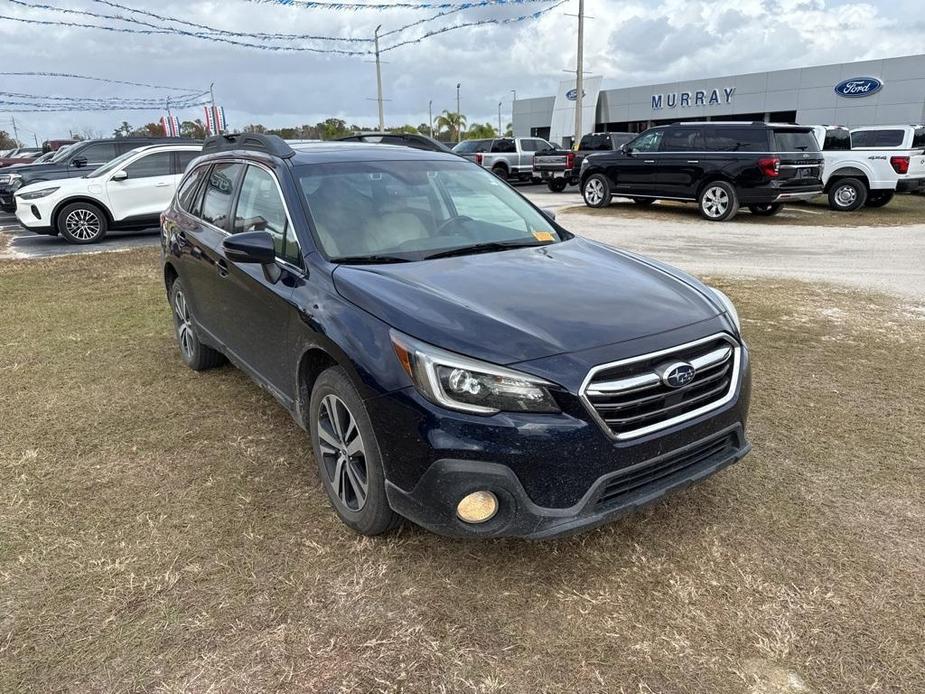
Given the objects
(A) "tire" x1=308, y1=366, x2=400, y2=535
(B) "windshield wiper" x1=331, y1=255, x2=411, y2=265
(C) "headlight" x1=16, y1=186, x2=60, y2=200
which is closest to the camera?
(A) "tire" x1=308, y1=366, x2=400, y2=535

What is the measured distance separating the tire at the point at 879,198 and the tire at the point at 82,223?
17.0 metres

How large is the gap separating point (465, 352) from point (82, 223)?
12.1 m

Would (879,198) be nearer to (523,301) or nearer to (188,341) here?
(188,341)

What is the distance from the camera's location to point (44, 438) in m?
4.05

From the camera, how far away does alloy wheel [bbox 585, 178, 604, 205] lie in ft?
55.0

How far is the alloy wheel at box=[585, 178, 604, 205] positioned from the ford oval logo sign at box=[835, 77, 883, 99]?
26748mm

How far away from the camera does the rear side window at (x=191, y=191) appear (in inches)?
185

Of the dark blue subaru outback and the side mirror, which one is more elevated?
the side mirror

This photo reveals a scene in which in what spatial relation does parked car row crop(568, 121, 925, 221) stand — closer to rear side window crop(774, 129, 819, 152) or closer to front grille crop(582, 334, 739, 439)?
rear side window crop(774, 129, 819, 152)

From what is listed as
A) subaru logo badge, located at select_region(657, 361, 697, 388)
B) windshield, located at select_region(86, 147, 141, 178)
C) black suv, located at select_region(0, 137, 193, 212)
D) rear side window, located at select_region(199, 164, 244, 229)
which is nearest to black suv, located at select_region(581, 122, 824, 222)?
black suv, located at select_region(0, 137, 193, 212)

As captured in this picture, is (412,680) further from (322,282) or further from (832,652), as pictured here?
(322,282)

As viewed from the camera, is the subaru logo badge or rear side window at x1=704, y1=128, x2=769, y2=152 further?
rear side window at x1=704, y1=128, x2=769, y2=152

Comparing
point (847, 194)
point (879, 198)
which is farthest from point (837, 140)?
point (879, 198)

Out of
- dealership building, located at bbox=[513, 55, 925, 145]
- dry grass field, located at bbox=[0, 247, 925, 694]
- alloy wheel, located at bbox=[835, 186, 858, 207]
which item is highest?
dealership building, located at bbox=[513, 55, 925, 145]
